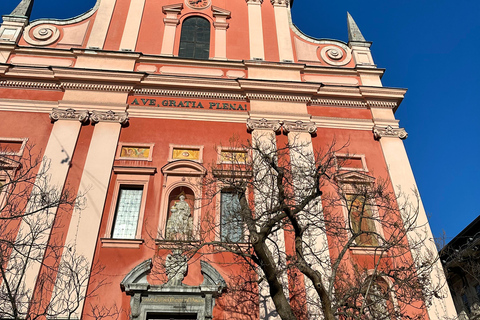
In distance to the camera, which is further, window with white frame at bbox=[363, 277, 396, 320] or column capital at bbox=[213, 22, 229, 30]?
column capital at bbox=[213, 22, 229, 30]

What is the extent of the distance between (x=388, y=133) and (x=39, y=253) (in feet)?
34.7

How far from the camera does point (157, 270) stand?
10.4 metres

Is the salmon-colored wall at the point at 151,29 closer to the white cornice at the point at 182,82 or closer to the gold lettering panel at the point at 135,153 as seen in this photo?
the white cornice at the point at 182,82

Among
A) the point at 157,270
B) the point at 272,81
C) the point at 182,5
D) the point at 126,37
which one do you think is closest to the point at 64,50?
the point at 126,37

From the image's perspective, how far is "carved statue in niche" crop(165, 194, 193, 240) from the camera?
10.9 meters

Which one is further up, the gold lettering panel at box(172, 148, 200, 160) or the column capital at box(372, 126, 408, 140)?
the column capital at box(372, 126, 408, 140)

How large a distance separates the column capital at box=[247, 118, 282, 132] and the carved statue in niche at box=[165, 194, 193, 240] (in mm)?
3144

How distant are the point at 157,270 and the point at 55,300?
7.68 feet

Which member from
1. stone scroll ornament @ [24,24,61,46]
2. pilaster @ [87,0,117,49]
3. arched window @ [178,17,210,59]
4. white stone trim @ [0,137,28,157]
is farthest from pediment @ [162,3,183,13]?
white stone trim @ [0,137,28,157]

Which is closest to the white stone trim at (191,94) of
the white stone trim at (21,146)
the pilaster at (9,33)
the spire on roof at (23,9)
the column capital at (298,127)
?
the column capital at (298,127)

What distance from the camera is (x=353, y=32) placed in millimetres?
16734

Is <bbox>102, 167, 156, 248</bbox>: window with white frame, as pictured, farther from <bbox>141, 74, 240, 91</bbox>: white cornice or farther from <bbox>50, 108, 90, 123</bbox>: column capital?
<bbox>141, 74, 240, 91</bbox>: white cornice

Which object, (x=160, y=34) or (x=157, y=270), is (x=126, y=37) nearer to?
(x=160, y=34)

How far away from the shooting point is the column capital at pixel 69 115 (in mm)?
12656
